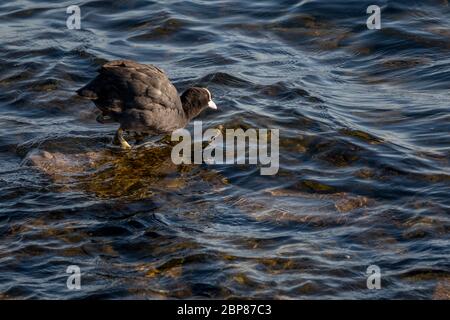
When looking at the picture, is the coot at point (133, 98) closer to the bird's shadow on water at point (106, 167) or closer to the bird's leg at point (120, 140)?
the bird's leg at point (120, 140)

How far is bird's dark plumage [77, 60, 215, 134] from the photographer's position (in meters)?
10.9

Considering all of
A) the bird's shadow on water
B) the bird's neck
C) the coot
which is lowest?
the bird's shadow on water

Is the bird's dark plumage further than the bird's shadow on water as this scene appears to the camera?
Yes

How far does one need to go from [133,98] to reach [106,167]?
928 mm

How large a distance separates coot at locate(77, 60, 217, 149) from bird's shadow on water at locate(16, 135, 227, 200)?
280mm

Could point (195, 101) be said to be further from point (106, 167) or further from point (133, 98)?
point (106, 167)

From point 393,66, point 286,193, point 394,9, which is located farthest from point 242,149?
point 394,9

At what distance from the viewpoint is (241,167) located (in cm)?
1065

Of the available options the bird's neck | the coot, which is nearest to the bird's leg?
the coot

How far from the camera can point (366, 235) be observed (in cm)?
888

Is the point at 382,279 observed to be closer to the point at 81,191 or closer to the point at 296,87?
the point at 81,191

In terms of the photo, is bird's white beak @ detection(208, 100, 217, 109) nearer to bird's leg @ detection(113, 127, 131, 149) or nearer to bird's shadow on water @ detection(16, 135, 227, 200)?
bird's shadow on water @ detection(16, 135, 227, 200)

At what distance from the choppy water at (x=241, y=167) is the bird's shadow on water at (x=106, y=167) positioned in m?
0.03

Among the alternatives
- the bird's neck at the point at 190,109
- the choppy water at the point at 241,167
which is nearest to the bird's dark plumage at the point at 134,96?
the bird's neck at the point at 190,109
